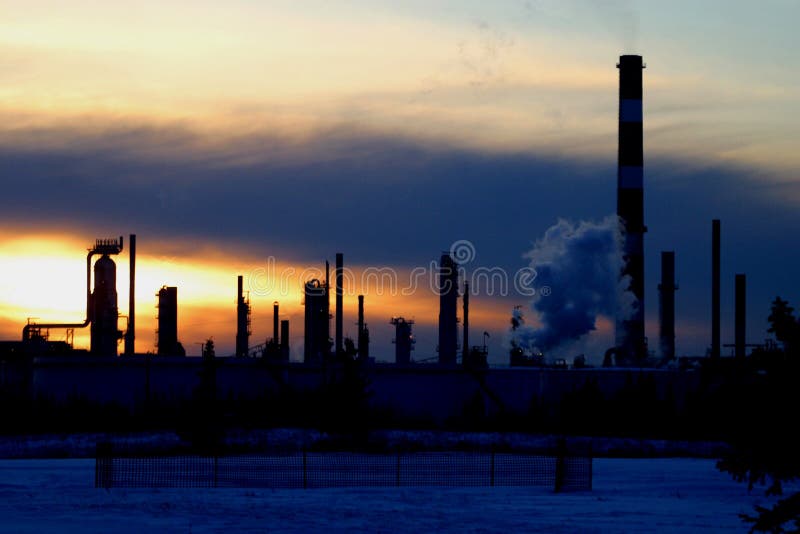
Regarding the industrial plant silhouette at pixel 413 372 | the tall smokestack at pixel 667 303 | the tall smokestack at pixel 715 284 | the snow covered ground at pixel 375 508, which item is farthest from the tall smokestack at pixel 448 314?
the snow covered ground at pixel 375 508

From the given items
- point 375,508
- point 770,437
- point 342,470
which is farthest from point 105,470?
point 770,437

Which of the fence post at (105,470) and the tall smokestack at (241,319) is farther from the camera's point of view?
the tall smokestack at (241,319)

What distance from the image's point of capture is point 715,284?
195 ft

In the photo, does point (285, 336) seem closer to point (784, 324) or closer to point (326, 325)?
point (326, 325)

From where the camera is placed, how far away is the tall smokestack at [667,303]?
6738 cm

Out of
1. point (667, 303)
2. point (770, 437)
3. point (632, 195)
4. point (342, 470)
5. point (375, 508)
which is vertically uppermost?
point (632, 195)

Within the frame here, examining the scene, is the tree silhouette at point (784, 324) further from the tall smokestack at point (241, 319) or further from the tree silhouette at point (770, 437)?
the tall smokestack at point (241, 319)

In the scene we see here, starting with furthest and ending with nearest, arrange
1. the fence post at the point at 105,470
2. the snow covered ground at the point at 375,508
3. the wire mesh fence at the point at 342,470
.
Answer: the wire mesh fence at the point at 342,470, the fence post at the point at 105,470, the snow covered ground at the point at 375,508

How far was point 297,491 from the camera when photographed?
30781 mm

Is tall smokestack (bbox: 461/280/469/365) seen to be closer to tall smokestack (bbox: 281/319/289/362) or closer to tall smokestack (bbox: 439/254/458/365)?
tall smokestack (bbox: 439/254/458/365)

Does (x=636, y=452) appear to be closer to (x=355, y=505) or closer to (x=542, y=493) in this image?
(x=542, y=493)

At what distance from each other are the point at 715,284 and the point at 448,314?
13020mm

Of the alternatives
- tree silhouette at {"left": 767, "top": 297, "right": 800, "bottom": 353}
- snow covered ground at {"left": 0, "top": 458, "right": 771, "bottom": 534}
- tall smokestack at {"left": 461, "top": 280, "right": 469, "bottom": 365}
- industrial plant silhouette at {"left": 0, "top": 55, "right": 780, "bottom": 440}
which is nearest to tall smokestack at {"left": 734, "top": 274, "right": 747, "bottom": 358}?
industrial plant silhouette at {"left": 0, "top": 55, "right": 780, "bottom": 440}

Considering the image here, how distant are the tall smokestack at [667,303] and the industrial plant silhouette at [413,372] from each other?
5673 millimetres
